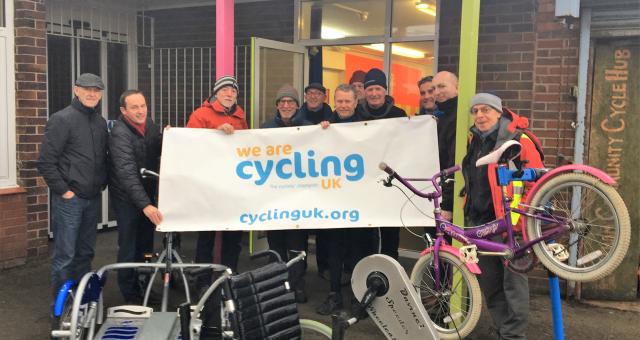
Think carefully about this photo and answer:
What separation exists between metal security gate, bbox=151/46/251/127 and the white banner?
3157 millimetres

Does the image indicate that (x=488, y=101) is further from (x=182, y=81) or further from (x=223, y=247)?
(x=182, y=81)

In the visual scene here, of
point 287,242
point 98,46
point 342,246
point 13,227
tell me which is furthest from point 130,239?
point 98,46

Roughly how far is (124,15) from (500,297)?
6.38 meters

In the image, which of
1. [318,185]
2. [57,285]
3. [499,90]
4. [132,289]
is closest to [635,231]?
[499,90]

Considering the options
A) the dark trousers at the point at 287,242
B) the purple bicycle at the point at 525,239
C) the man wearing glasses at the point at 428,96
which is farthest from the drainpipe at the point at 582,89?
the dark trousers at the point at 287,242

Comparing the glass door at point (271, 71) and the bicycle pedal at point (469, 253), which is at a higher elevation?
the glass door at point (271, 71)

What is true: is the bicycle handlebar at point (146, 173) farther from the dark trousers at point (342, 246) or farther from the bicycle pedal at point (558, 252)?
the bicycle pedal at point (558, 252)

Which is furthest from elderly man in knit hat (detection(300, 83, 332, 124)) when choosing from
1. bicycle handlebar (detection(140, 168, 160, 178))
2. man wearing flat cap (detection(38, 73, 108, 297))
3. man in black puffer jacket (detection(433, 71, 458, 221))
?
man wearing flat cap (detection(38, 73, 108, 297))

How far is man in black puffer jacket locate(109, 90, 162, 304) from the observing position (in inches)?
184

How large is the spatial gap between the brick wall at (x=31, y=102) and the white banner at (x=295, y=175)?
2.39 m

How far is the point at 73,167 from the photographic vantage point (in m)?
4.62

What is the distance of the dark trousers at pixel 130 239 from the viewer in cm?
495

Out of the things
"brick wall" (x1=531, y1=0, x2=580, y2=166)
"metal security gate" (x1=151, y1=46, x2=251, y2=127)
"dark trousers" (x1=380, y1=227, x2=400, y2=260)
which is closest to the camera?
"brick wall" (x1=531, y1=0, x2=580, y2=166)

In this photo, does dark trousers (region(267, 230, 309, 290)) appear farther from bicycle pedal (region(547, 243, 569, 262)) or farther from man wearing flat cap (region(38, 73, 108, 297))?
bicycle pedal (region(547, 243, 569, 262))
